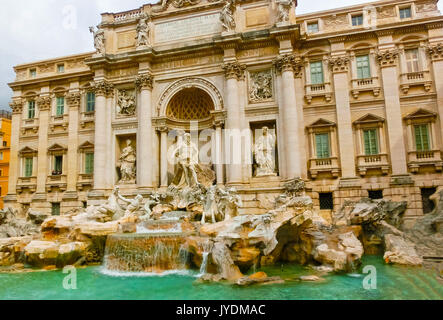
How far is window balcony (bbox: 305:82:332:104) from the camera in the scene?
61.5ft

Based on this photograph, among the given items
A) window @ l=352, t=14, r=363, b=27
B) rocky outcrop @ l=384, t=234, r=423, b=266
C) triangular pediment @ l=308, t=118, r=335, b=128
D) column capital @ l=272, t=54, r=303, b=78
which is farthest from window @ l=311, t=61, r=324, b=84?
rocky outcrop @ l=384, t=234, r=423, b=266

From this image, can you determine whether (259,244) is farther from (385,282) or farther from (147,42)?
(147,42)

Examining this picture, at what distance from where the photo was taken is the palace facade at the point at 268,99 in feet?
57.7

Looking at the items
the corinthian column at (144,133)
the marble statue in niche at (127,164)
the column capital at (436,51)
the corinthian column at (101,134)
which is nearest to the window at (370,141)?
the column capital at (436,51)

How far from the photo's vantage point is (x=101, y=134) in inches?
822

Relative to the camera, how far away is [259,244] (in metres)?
11.3

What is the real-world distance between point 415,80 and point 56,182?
78.3 ft

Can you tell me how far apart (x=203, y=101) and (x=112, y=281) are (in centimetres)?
1356

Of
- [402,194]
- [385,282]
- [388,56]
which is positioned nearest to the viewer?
[385,282]

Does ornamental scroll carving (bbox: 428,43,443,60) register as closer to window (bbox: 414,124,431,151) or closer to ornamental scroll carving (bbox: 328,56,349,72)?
Answer: window (bbox: 414,124,431,151)

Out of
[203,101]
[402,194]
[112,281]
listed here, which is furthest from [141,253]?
[402,194]

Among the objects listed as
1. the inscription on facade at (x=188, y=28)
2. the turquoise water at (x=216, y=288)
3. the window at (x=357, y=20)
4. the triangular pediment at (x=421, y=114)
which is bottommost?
the turquoise water at (x=216, y=288)

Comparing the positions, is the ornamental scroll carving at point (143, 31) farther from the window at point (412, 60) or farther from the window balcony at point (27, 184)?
the window at point (412, 60)

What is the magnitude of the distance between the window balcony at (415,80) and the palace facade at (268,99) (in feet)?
0.25
